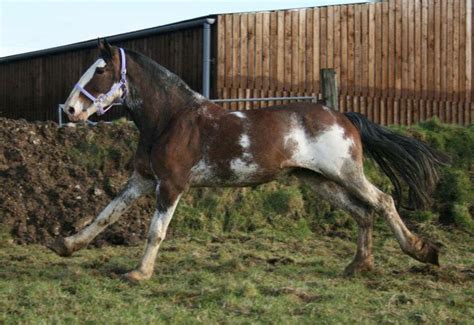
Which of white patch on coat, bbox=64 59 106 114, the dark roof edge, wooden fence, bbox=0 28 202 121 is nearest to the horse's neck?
white patch on coat, bbox=64 59 106 114

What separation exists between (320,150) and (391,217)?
912 millimetres

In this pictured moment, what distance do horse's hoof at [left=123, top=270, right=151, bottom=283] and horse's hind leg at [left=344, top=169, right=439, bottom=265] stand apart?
6.67 feet

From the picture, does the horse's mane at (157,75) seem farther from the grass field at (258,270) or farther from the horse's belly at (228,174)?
Result: the grass field at (258,270)

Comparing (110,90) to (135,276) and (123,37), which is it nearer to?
(135,276)

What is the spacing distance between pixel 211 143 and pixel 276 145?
60cm

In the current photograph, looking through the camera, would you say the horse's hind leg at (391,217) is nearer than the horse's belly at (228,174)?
No

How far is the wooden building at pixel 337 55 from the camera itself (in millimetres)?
17391

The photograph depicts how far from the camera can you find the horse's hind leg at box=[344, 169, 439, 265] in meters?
7.14

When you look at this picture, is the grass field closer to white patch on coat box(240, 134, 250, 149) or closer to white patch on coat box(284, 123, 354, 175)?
white patch on coat box(284, 123, 354, 175)

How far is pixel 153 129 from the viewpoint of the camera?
707cm

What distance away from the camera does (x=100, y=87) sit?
6.98 m

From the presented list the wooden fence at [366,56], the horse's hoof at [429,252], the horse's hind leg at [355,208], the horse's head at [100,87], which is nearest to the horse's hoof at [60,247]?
the horse's head at [100,87]

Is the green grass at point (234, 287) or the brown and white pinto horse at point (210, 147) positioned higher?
the brown and white pinto horse at point (210, 147)

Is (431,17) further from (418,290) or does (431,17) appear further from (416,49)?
(418,290)
